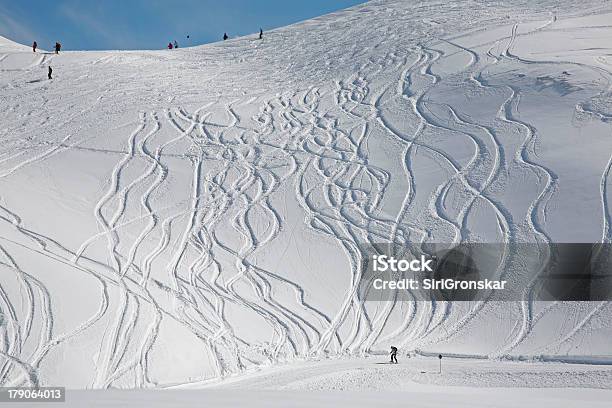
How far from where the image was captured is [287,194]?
2191 cm

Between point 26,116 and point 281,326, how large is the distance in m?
19.1

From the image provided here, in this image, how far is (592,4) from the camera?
38938mm
